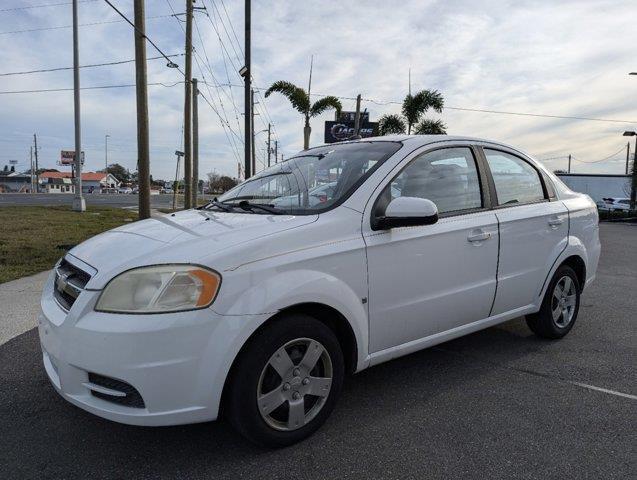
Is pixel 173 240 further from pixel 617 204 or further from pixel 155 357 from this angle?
pixel 617 204

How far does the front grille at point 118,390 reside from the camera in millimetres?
2243

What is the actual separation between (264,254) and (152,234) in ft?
2.43

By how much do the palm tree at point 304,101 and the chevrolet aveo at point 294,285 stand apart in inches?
752

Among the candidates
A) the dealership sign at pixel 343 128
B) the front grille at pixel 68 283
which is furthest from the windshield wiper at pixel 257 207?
the dealership sign at pixel 343 128

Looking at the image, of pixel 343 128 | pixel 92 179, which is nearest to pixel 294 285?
pixel 343 128

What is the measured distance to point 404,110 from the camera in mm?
22422

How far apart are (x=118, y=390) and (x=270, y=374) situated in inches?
28.2

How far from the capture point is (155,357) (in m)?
2.18

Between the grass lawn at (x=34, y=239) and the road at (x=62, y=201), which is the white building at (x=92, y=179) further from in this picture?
the grass lawn at (x=34, y=239)

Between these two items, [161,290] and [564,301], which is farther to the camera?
[564,301]

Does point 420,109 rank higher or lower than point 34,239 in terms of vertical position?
higher

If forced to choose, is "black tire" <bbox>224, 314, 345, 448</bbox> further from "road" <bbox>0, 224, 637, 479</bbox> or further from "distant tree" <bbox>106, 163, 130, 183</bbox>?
"distant tree" <bbox>106, 163, 130, 183</bbox>

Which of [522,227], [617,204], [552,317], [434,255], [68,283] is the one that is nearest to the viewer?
[68,283]

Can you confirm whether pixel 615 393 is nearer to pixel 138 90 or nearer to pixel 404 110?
pixel 138 90
